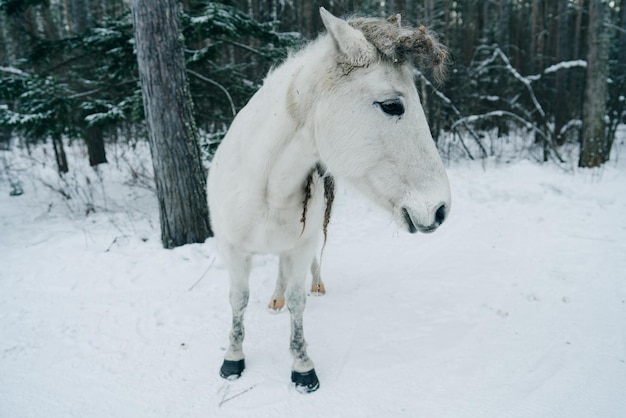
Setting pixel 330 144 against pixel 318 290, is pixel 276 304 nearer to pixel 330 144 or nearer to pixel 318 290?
pixel 318 290

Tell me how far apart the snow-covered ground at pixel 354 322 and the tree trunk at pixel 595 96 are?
2175mm

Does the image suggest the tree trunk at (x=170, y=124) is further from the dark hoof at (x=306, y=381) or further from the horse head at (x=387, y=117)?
the horse head at (x=387, y=117)

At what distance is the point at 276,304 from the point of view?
3635 mm

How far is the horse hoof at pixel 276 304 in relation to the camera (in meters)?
3.63

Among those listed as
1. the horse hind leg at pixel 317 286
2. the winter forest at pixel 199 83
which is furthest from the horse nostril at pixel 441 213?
the horse hind leg at pixel 317 286

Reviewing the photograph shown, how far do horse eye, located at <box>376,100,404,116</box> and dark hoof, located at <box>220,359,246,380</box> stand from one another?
84.8 inches

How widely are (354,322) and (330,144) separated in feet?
6.83

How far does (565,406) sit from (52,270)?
5.27 m

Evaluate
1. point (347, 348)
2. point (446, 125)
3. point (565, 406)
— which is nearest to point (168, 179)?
point (347, 348)

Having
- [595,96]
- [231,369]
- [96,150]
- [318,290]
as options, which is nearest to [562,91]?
[595,96]

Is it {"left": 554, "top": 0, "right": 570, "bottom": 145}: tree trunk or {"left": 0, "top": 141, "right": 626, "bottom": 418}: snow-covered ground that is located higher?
{"left": 554, "top": 0, "right": 570, "bottom": 145}: tree trunk

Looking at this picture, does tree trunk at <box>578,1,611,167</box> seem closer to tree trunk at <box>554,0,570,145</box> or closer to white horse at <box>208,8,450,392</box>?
tree trunk at <box>554,0,570,145</box>

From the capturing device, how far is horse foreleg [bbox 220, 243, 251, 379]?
2695 mm

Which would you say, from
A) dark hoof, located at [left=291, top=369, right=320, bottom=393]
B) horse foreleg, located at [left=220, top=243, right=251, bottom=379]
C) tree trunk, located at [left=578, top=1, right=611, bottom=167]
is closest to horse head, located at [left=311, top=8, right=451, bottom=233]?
horse foreleg, located at [left=220, top=243, right=251, bottom=379]
